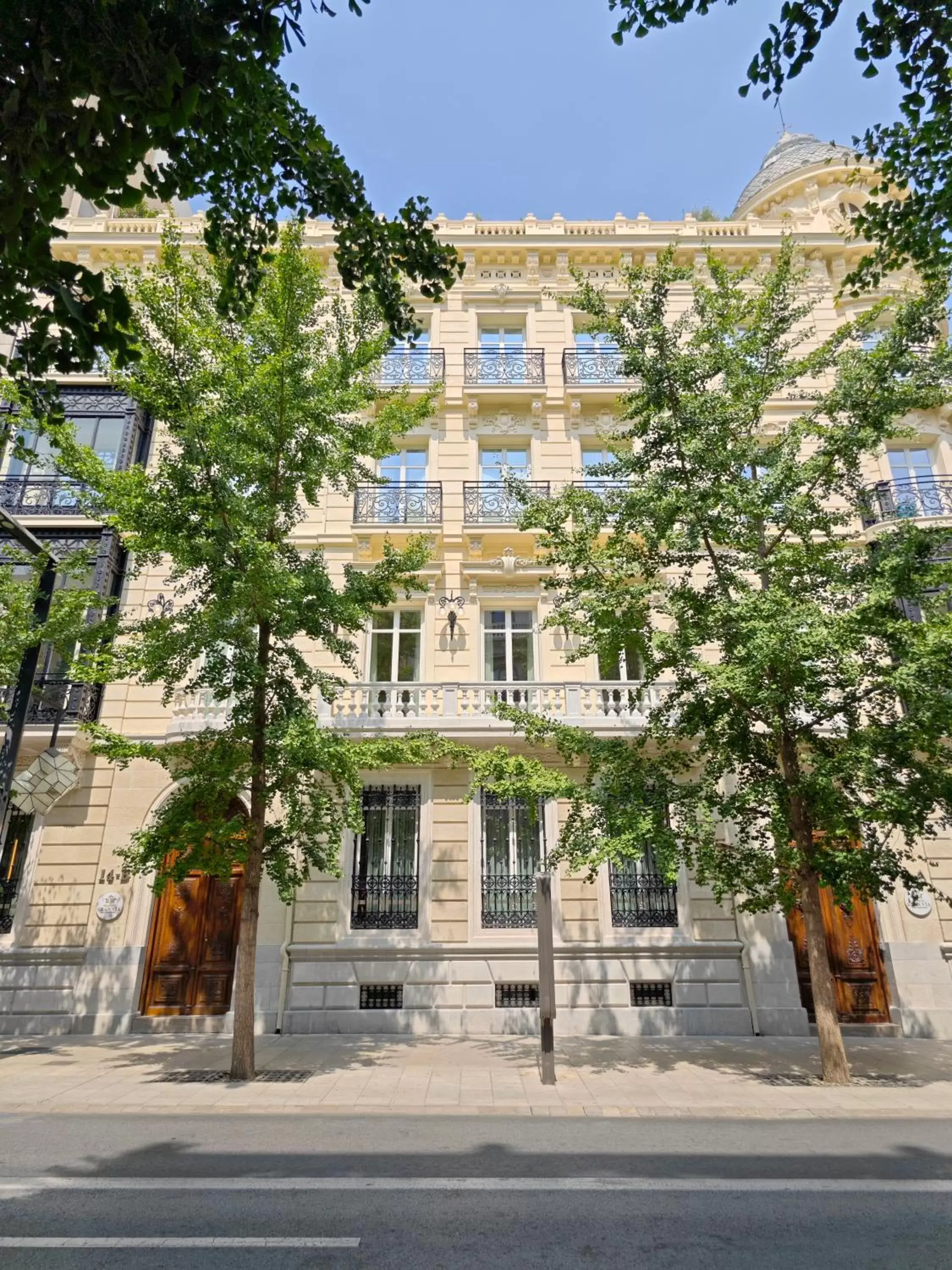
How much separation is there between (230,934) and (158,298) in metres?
10.7

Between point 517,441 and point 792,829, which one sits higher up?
point 517,441

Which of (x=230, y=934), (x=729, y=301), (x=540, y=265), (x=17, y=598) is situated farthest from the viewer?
(x=540, y=265)

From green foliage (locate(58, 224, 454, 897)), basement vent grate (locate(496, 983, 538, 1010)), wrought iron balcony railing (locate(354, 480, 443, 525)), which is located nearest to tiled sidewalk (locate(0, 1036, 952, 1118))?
basement vent grate (locate(496, 983, 538, 1010))

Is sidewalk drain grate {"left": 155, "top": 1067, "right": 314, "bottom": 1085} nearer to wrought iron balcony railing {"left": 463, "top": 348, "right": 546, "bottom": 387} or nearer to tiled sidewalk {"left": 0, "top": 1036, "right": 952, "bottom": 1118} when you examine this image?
tiled sidewalk {"left": 0, "top": 1036, "right": 952, "bottom": 1118}

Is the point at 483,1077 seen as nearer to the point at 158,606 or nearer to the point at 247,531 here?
the point at 247,531

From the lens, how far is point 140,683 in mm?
10359

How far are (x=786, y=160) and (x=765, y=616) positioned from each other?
65.1ft

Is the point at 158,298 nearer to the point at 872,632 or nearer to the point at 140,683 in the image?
the point at 140,683

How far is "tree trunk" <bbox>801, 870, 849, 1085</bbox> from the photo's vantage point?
909 centimetres

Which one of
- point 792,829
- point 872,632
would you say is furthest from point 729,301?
point 792,829

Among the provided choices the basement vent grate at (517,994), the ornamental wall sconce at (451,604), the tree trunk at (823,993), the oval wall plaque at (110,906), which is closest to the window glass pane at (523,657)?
the ornamental wall sconce at (451,604)

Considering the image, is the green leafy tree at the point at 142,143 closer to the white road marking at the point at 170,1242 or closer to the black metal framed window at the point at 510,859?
the white road marking at the point at 170,1242

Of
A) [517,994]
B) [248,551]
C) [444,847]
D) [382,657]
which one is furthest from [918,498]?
[248,551]

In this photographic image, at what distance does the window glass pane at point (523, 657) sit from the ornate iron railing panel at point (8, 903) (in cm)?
1031
